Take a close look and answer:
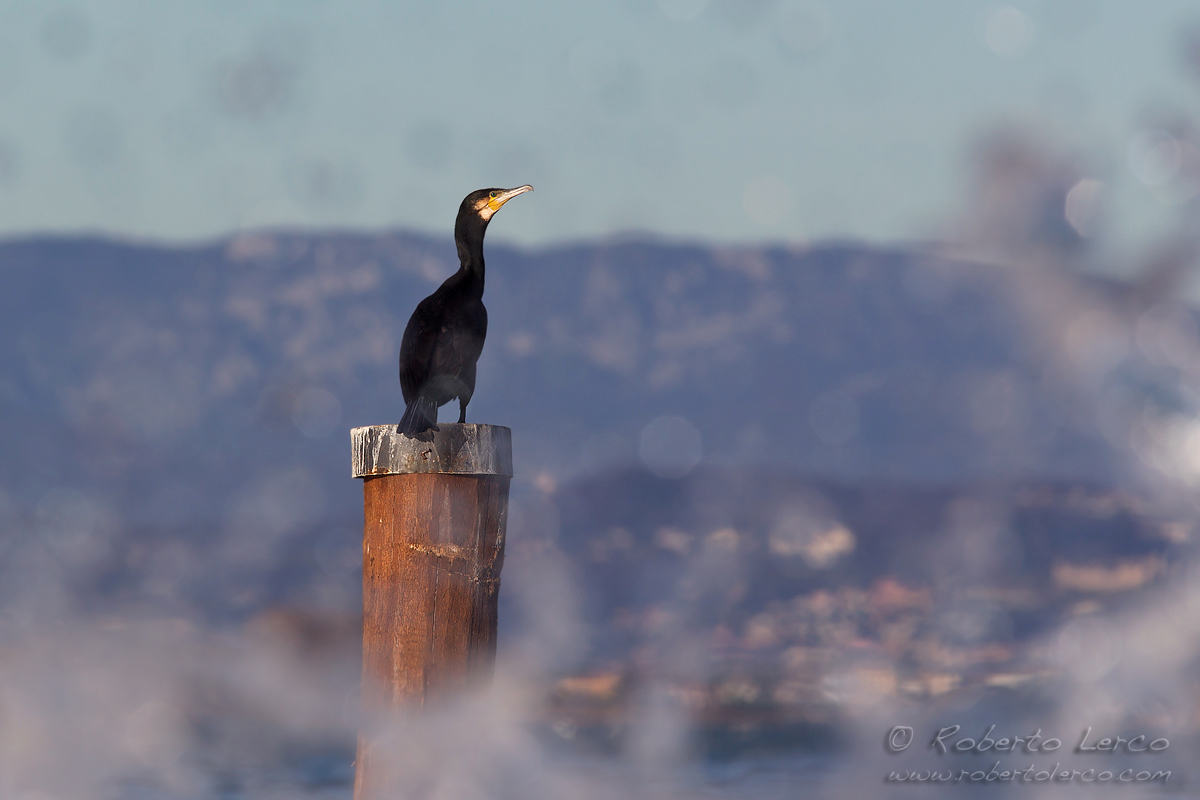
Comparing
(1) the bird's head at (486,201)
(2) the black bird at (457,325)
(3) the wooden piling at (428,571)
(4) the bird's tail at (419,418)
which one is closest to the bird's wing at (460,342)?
(2) the black bird at (457,325)

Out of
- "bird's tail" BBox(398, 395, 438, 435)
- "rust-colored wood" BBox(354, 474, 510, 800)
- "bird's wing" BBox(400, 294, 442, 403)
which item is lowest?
"rust-colored wood" BBox(354, 474, 510, 800)

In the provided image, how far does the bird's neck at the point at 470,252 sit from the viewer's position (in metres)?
7.27

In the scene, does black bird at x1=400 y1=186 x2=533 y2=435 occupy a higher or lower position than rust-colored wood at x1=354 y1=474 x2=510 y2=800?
higher

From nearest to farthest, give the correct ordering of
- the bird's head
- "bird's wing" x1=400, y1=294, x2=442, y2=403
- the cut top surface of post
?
the cut top surface of post < "bird's wing" x1=400, y1=294, x2=442, y2=403 < the bird's head

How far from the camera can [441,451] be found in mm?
4855

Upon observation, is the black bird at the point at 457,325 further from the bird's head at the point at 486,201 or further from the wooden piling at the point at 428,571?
the wooden piling at the point at 428,571

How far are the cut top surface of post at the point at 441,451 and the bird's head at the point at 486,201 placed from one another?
2.66 meters

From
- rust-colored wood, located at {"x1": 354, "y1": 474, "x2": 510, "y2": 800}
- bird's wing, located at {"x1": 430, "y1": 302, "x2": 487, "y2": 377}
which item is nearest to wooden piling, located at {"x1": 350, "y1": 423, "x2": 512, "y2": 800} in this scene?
rust-colored wood, located at {"x1": 354, "y1": 474, "x2": 510, "y2": 800}

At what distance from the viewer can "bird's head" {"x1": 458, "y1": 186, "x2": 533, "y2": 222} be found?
7262mm

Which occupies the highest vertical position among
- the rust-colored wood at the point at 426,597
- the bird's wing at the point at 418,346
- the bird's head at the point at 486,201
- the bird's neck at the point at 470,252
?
the bird's head at the point at 486,201

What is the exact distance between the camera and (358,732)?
4.94 metres

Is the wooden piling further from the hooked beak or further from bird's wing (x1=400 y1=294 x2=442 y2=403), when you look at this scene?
the hooked beak

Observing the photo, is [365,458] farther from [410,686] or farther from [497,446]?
[410,686]

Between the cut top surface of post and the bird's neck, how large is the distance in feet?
7.92
